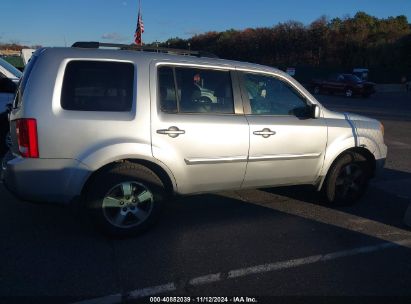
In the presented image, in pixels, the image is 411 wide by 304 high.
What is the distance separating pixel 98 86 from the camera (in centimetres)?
392

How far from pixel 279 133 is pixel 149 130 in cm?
151

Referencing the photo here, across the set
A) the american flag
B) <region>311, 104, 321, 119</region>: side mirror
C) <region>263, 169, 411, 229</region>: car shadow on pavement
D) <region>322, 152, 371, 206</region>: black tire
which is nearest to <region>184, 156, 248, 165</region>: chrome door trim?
<region>311, 104, 321, 119</region>: side mirror

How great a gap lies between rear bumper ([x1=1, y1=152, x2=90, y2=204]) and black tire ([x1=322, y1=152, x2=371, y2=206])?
9.88ft

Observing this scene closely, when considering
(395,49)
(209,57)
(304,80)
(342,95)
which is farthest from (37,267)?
(395,49)

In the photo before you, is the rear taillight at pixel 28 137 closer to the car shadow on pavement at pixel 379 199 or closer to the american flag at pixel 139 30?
the car shadow on pavement at pixel 379 199

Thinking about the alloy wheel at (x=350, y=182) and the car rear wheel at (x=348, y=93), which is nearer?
the alloy wheel at (x=350, y=182)

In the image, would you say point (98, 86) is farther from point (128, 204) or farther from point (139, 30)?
point (139, 30)

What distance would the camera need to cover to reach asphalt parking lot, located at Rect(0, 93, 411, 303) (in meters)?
3.35

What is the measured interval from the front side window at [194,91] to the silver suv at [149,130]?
0.01 metres

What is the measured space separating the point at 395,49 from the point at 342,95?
22161mm

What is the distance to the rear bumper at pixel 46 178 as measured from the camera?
377 centimetres

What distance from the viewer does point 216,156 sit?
14.3 feet

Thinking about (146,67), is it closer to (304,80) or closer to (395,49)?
(304,80)

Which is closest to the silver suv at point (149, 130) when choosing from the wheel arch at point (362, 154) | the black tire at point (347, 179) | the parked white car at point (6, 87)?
the wheel arch at point (362, 154)
